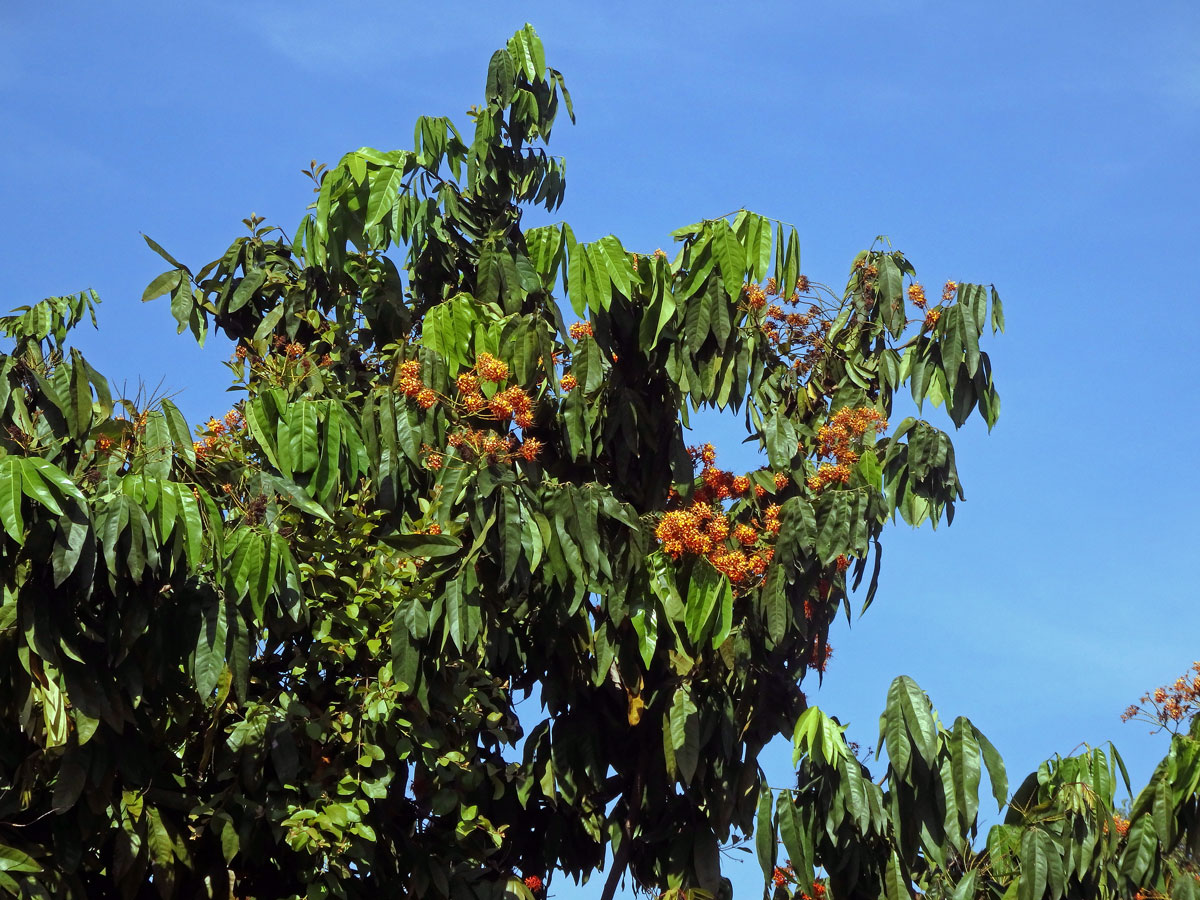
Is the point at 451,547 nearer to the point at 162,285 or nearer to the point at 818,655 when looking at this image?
the point at 818,655

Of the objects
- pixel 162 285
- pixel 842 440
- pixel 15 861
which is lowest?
pixel 15 861

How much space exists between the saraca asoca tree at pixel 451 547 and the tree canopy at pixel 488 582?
15 mm

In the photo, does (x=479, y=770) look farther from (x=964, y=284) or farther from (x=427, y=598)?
(x=964, y=284)

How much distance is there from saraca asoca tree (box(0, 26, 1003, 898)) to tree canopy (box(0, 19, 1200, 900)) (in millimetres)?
15

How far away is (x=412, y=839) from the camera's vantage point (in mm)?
4762

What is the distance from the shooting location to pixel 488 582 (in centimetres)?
462

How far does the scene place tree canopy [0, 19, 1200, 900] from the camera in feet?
13.0

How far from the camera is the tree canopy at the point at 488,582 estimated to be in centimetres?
395

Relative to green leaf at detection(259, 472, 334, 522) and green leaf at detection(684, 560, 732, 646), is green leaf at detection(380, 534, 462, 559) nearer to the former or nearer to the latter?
green leaf at detection(259, 472, 334, 522)

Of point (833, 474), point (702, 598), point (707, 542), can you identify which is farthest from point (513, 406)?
point (833, 474)

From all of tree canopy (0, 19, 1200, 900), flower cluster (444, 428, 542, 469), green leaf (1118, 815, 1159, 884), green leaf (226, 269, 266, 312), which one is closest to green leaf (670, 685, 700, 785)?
tree canopy (0, 19, 1200, 900)

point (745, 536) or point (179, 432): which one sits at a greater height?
point (745, 536)

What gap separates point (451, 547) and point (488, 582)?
38 centimetres

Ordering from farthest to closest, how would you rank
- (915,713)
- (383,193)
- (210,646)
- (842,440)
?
1. (383,193)
2. (842,440)
3. (915,713)
4. (210,646)
